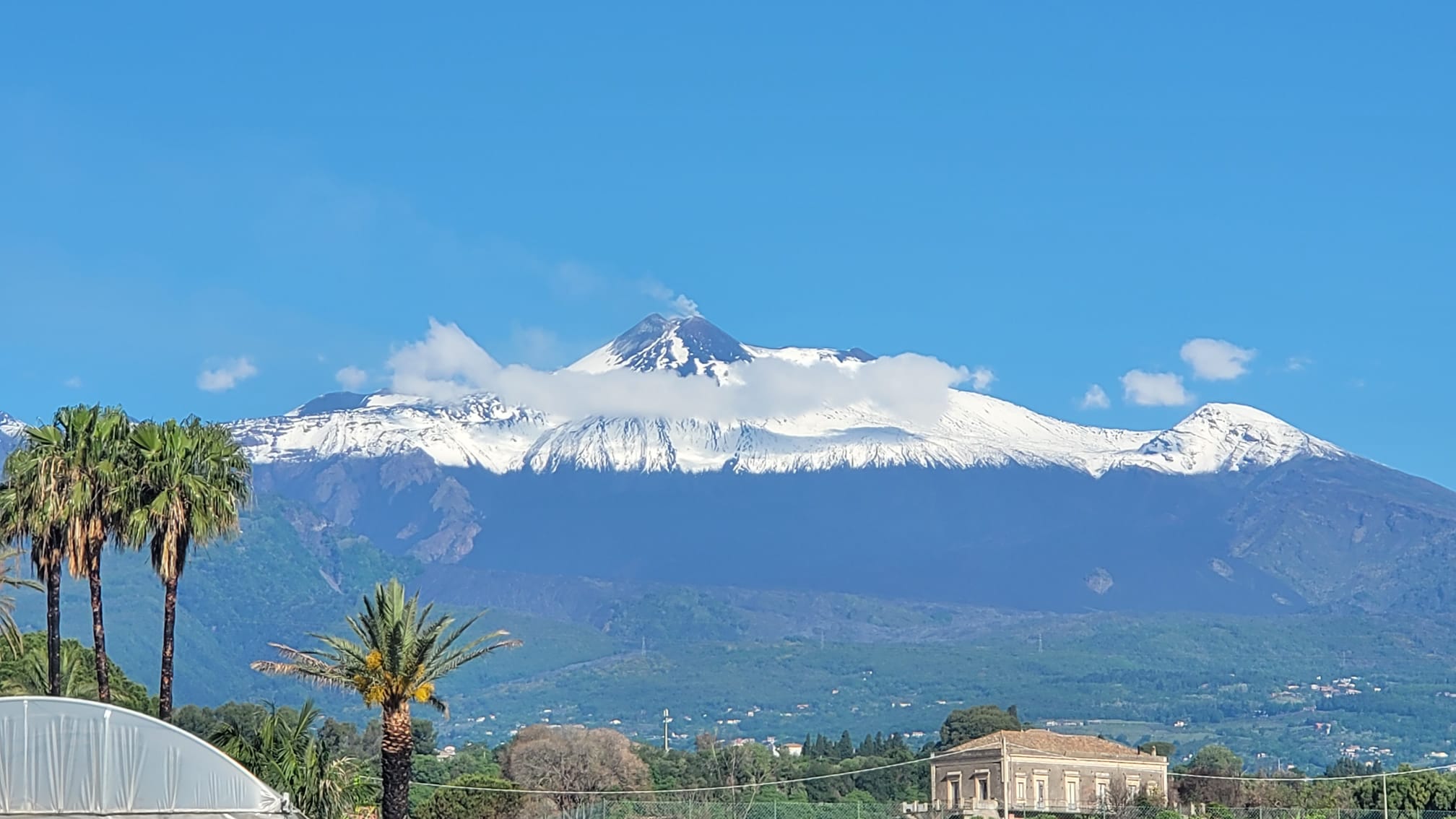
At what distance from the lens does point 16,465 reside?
55875mm

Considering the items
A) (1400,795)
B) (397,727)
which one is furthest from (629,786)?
(397,727)

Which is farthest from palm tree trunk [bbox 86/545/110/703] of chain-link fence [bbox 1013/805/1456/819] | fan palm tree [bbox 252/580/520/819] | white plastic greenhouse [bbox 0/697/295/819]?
chain-link fence [bbox 1013/805/1456/819]

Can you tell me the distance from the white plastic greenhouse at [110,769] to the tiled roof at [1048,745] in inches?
3031

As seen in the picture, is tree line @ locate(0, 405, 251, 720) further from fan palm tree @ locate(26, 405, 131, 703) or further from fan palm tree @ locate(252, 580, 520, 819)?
fan palm tree @ locate(252, 580, 520, 819)

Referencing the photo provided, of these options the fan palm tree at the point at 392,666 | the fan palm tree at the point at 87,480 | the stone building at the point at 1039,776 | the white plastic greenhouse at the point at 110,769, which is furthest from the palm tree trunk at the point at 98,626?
the stone building at the point at 1039,776

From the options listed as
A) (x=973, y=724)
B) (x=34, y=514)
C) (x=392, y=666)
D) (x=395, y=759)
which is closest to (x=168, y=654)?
(x=34, y=514)

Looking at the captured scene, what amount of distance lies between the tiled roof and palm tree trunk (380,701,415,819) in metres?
68.8

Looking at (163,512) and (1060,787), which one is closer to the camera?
(163,512)

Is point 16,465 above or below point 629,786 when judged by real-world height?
above

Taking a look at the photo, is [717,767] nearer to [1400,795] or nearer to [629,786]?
[629,786]

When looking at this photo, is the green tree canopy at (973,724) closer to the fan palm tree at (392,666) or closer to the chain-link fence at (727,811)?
the chain-link fence at (727,811)

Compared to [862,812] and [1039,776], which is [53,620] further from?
[1039,776]

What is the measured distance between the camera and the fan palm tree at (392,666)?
179ft

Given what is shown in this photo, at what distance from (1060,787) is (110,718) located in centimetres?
8108
